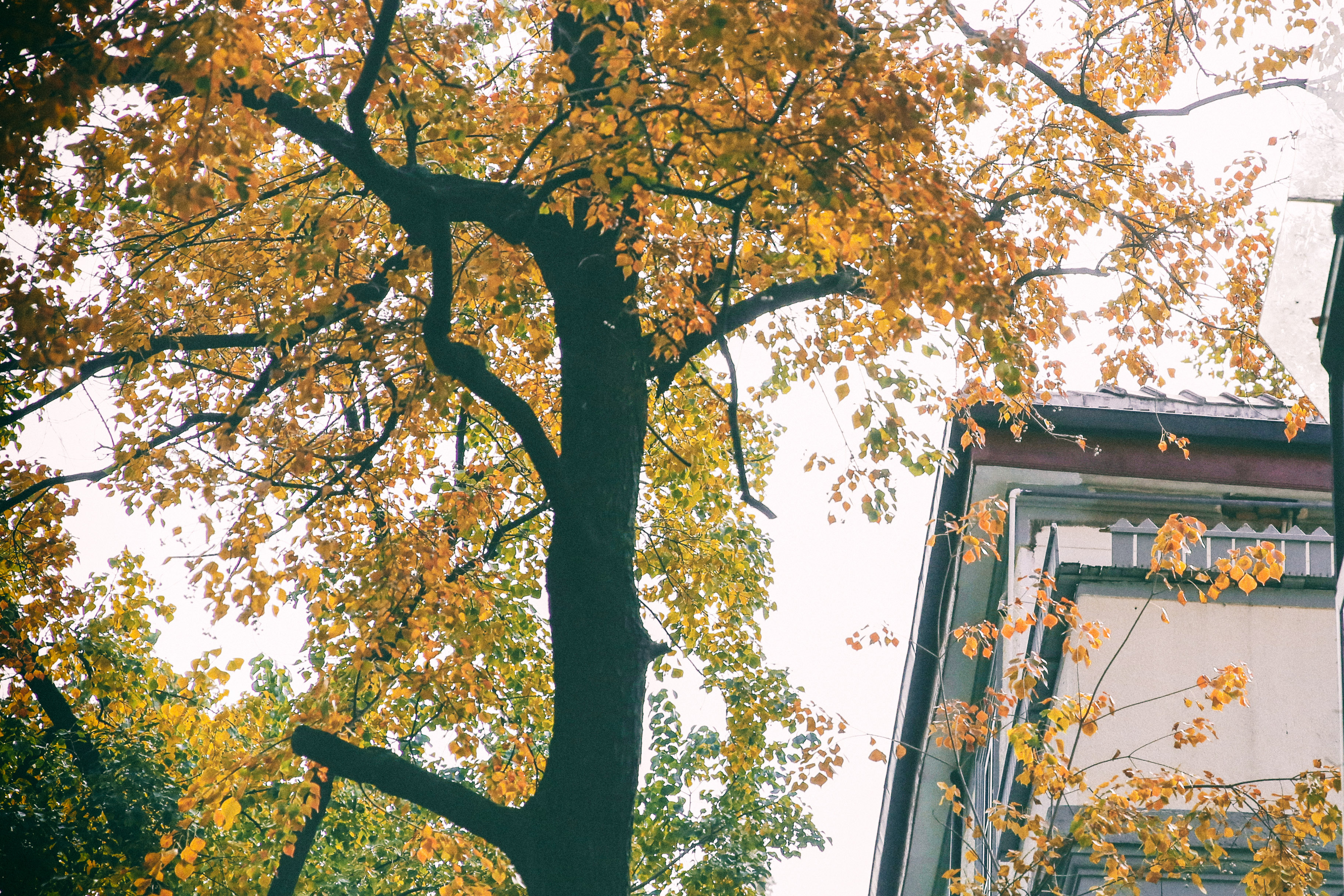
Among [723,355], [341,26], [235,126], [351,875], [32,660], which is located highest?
[341,26]

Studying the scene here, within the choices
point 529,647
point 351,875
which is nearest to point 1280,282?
point 529,647

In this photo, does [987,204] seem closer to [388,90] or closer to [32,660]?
[388,90]

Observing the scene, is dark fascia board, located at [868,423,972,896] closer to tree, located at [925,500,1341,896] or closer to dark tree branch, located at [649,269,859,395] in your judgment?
tree, located at [925,500,1341,896]

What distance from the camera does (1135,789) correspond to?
6.96 metres

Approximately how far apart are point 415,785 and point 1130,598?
19.4ft

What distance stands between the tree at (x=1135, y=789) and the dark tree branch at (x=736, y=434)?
159cm

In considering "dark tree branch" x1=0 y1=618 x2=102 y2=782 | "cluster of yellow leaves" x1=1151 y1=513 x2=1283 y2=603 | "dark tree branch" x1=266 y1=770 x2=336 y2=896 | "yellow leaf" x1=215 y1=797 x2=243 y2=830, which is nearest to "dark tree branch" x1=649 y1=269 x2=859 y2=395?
"cluster of yellow leaves" x1=1151 y1=513 x2=1283 y2=603

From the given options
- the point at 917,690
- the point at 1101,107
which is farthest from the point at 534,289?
the point at 917,690

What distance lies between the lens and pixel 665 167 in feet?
19.4

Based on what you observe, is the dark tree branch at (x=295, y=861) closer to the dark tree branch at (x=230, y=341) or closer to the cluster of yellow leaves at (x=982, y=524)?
the dark tree branch at (x=230, y=341)

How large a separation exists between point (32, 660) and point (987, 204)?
1291 cm

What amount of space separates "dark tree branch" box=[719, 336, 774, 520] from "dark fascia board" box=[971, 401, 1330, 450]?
4330 mm

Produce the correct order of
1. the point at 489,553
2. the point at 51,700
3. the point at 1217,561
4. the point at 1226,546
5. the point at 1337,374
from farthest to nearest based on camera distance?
the point at 51,700 < the point at 489,553 < the point at 1226,546 < the point at 1217,561 < the point at 1337,374

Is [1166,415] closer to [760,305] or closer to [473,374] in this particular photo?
[760,305]
